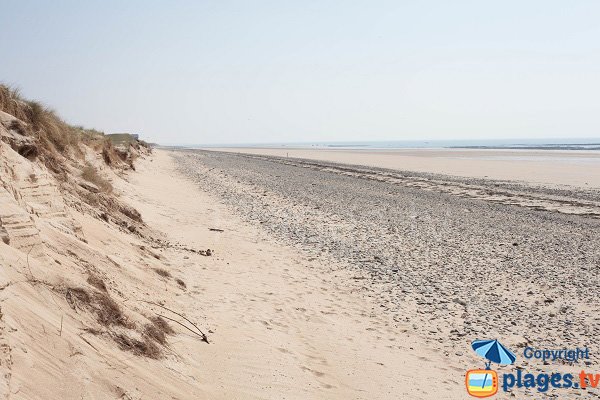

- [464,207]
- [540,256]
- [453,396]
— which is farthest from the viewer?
[464,207]

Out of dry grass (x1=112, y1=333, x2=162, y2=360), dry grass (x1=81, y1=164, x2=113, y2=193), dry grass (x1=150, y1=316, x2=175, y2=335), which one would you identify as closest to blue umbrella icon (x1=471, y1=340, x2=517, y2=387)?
dry grass (x1=150, y1=316, x2=175, y2=335)

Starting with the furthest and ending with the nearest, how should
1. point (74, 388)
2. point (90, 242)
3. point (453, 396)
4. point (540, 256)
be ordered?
point (540, 256), point (90, 242), point (453, 396), point (74, 388)

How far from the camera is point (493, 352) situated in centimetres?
678

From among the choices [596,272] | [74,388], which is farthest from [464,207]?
[74,388]

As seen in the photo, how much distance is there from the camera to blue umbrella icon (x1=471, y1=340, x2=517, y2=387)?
6.57m

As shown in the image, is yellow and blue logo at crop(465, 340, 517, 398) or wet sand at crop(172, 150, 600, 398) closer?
yellow and blue logo at crop(465, 340, 517, 398)

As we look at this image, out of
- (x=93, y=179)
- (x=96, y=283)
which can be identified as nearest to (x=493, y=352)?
(x=96, y=283)

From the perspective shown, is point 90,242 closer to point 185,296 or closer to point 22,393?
point 185,296

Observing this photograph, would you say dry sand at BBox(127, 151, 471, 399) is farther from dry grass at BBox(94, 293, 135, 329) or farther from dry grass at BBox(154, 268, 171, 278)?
dry grass at BBox(94, 293, 135, 329)

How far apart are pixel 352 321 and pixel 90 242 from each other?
449 cm

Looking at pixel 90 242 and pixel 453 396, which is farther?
pixel 90 242

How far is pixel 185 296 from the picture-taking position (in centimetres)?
775

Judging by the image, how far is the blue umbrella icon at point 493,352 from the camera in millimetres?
6566

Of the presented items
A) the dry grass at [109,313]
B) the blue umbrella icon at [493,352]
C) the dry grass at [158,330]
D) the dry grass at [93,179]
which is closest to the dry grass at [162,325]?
the dry grass at [158,330]
